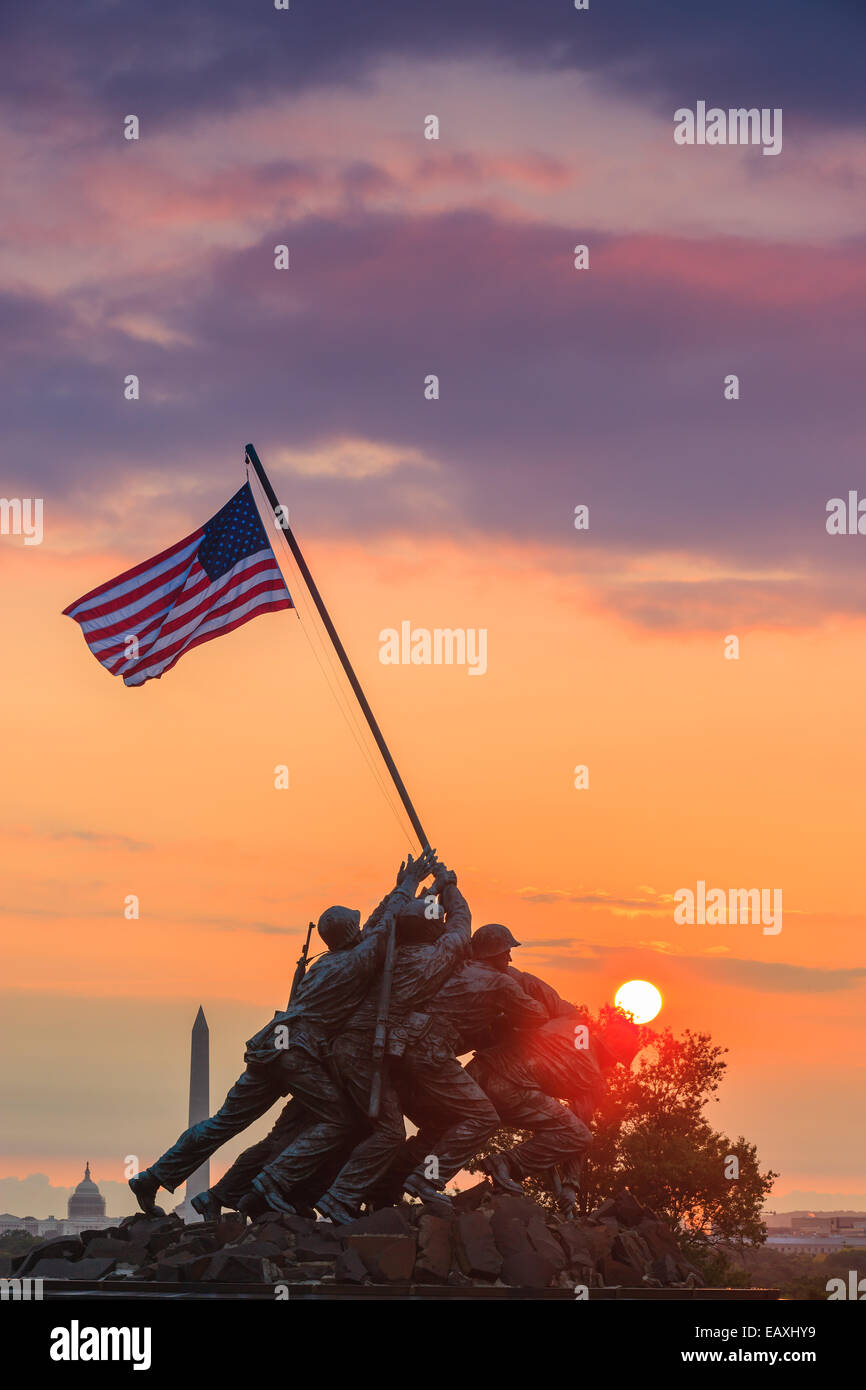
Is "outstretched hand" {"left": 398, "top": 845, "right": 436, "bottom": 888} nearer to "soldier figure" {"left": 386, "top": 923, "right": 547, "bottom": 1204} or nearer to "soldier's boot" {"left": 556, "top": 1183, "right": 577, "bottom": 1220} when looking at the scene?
"soldier figure" {"left": 386, "top": 923, "right": 547, "bottom": 1204}

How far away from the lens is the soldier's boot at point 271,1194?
2327 centimetres

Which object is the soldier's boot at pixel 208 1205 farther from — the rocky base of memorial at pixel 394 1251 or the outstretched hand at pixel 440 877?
the outstretched hand at pixel 440 877

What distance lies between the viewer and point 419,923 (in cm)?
2402

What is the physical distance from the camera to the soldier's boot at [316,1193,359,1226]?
22.9m

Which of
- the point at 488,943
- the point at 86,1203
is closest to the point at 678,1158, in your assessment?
the point at 488,943

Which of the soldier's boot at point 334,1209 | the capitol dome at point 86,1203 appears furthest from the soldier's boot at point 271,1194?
the capitol dome at point 86,1203

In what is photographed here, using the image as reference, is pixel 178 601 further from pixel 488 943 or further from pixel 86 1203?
pixel 86 1203

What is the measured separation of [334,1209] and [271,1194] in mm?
901

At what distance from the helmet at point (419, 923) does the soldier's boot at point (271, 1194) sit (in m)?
3.37

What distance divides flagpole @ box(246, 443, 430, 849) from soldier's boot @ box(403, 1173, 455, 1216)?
4232 millimetres

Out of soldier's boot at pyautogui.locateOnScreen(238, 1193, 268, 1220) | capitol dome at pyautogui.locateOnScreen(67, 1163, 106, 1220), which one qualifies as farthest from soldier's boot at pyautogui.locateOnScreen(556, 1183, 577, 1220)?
capitol dome at pyautogui.locateOnScreen(67, 1163, 106, 1220)
